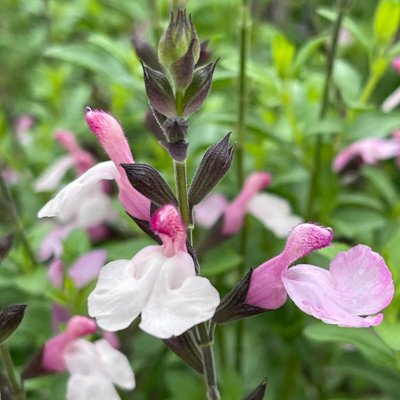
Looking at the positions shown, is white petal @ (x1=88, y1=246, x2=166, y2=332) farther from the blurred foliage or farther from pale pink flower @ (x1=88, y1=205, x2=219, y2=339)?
the blurred foliage

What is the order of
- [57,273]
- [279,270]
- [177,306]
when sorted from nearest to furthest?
[177,306]
[279,270]
[57,273]


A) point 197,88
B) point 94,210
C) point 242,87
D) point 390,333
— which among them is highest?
point 197,88

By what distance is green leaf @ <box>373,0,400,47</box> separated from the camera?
104cm

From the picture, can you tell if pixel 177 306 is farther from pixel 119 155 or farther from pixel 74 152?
pixel 74 152

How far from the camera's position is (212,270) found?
97 cm

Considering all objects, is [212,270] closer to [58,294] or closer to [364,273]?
[58,294]

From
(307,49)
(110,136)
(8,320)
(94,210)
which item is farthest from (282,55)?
(8,320)

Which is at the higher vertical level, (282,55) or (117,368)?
(282,55)

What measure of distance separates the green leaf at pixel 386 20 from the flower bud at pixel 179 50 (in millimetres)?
539

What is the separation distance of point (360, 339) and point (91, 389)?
0.30 meters

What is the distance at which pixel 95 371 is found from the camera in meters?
0.74

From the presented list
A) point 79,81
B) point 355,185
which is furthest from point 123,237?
point 79,81

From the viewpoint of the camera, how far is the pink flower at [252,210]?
1.02m

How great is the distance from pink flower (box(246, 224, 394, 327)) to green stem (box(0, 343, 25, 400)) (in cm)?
24
